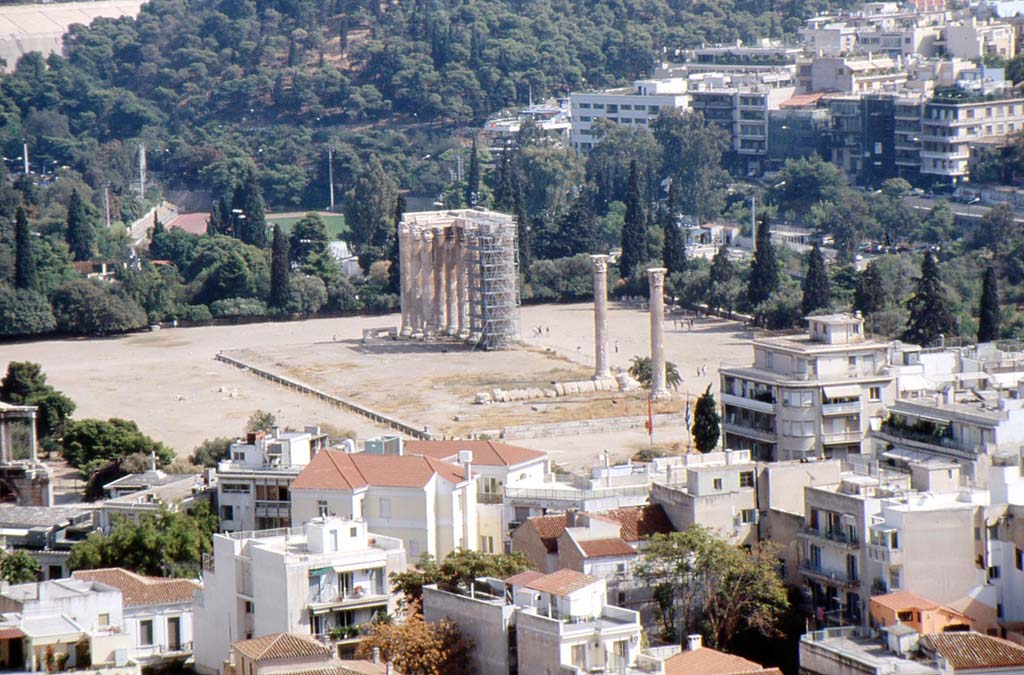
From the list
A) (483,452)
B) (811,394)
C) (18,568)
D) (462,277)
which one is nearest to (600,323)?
(462,277)

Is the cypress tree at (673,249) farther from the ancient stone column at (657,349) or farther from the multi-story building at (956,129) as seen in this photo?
the ancient stone column at (657,349)

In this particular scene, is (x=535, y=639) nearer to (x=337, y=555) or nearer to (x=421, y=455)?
(x=337, y=555)

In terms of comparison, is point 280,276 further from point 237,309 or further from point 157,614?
point 157,614

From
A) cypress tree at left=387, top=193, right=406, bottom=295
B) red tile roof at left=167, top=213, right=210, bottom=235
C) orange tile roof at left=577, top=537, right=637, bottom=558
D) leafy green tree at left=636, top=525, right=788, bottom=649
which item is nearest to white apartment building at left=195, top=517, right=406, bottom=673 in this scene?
orange tile roof at left=577, top=537, right=637, bottom=558

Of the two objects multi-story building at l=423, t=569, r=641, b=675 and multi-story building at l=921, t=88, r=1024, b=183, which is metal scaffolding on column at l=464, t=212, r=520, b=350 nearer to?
multi-story building at l=921, t=88, r=1024, b=183

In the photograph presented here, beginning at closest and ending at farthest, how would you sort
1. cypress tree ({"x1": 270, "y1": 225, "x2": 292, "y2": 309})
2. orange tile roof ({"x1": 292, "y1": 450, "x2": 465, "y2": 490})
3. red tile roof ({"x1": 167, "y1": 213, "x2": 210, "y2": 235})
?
orange tile roof ({"x1": 292, "y1": 450, "x2": 465, "y2": 490}) → cypress tree ({"x1": 270, "y1": 225, "x2": 292, "y2": 309}) → red tile roof ({"x1": 167, "y1": 213, "x2": 210, "y2": 235})
